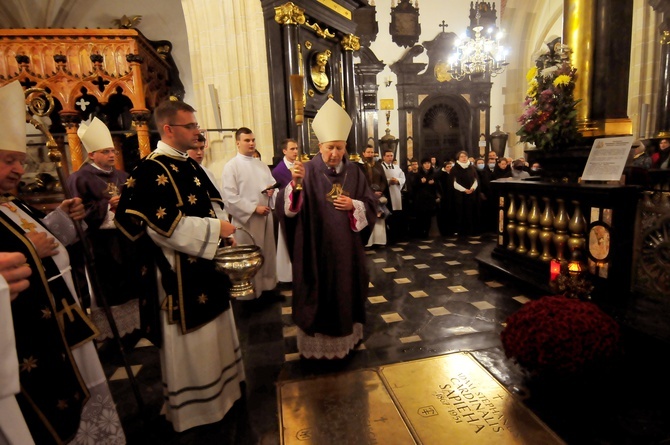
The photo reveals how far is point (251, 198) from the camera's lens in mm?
4613

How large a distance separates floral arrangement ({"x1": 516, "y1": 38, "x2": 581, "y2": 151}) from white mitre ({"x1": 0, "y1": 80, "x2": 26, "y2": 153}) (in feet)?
16.7

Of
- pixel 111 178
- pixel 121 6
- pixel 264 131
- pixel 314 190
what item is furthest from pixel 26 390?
pixel 121 6

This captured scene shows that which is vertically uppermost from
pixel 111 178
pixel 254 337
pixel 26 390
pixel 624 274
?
pixel 111 178

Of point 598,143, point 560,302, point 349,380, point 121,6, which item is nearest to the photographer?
point 560,302

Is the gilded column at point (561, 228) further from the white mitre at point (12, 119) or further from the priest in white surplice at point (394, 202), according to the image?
the white mitre at point (12, 119)

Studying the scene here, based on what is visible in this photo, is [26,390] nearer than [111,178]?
Yes

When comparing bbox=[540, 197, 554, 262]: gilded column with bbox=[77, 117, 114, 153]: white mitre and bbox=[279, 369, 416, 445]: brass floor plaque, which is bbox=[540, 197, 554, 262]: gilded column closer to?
bbox=[279, 369, 416, 445]: brass floor plaque

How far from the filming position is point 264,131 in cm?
601

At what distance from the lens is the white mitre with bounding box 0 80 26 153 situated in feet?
5.03

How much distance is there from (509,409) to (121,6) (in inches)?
466

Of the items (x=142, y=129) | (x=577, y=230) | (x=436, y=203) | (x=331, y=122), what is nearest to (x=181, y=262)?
(x=331, y=122)

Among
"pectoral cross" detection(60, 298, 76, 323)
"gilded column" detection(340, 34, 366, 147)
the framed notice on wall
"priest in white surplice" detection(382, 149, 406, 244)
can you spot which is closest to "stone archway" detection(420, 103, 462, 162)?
"priest in white surplice" detection(382, 149, 406, 244)

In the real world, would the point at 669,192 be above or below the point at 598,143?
below

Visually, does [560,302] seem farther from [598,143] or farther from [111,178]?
[111,178]
